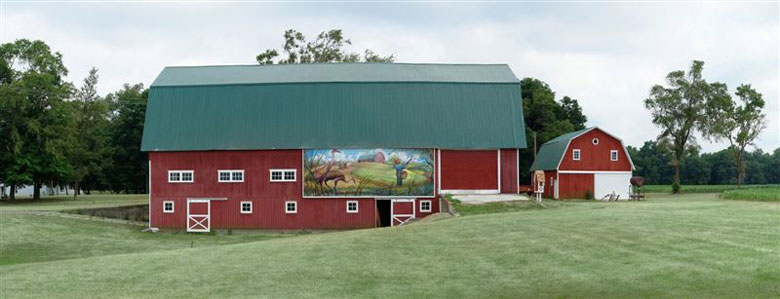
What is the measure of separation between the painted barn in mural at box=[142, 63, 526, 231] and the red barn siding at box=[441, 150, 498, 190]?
0.06m

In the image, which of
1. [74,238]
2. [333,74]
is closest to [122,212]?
[74,238]

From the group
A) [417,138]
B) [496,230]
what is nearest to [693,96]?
[417,138]

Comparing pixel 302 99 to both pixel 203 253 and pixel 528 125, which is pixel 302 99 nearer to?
pixel 203 253

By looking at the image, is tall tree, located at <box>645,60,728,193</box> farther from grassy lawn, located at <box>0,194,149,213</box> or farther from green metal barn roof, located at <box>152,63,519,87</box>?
grassy lawn, located at <box>0,194,149,213</box>

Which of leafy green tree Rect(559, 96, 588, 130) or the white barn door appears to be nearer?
the white barn door

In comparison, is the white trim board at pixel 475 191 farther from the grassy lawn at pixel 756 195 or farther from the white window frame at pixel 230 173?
the grassy lawn at pixel 756 195

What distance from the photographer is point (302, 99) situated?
4450cm

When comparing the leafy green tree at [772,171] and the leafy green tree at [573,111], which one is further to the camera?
the leafy green tree at [772,171]

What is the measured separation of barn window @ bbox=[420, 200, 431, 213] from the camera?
137 feet

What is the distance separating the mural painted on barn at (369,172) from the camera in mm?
41750

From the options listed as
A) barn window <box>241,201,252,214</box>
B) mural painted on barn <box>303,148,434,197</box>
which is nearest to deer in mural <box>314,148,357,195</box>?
mural painted on barn <box>303,148,434,197</box>

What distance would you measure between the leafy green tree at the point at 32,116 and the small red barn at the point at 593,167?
124 feet

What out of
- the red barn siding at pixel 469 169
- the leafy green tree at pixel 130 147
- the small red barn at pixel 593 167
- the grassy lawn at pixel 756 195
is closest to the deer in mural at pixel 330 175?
the red barn siding at pixel 469 169

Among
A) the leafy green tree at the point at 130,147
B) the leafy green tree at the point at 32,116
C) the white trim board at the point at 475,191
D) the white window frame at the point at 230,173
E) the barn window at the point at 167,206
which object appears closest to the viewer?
the white trim board at the point at 475,191
